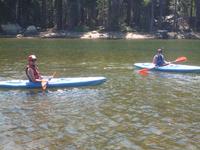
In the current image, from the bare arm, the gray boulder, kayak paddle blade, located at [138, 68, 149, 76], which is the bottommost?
kayak paddle blade, located at [138, 68, 149, 76]

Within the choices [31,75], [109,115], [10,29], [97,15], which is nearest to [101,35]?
[97,15]

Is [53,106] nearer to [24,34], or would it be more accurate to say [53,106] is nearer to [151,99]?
[151,99]

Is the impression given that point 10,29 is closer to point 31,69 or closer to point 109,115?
point 31,69

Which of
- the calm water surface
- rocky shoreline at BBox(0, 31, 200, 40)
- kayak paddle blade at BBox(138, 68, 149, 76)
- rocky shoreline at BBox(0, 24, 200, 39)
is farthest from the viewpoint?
rocky shoreline at BBox(0, 24, 200, 39)

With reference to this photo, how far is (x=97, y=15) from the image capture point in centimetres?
8225

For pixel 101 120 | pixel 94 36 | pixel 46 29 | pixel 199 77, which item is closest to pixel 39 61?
pixel 199 77

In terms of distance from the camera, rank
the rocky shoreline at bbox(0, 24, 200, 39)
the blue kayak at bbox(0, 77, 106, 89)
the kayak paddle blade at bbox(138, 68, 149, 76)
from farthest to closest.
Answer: the rocky shoreline at bbox(0, 24, 200, 39), the kayak paddle blade at bbox(138, 68, 149, 76), the blue kayak at bbox(0, 77, 106, 89)

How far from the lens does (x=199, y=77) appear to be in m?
24.8

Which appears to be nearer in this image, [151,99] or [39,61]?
[151,99]

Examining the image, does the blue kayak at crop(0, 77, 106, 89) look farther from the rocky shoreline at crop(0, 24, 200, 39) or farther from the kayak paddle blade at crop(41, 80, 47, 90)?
the rocky shoreline at crop(0, 24, 200, 39)

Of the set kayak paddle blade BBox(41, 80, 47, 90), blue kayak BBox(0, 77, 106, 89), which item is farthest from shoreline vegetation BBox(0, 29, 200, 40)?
kayak paddle blade BBox(41, 80, 47, 90)

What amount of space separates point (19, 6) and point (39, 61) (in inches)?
1792

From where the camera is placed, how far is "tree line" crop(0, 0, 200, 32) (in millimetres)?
75500

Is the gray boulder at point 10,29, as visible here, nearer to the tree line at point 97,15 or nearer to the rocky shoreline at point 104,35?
the rocky shoreline at point 104,35
